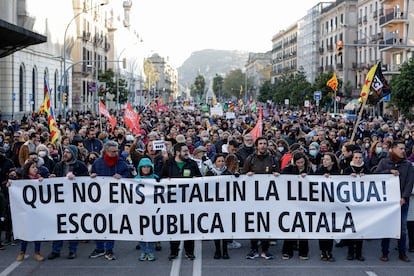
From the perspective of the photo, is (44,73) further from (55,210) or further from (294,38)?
(294,38)

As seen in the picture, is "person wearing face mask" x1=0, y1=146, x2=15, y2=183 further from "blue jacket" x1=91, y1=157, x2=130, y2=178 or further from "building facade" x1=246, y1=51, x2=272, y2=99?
"building facade" x1=246, y1=51, x2=272, y2=99

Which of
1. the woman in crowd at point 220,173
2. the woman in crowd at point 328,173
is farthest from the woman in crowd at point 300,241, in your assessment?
the woman in crowd at point 220,173

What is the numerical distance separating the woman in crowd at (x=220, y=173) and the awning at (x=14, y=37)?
18.6 meters

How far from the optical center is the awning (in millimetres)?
27625

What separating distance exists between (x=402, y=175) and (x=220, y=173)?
8.53 feet

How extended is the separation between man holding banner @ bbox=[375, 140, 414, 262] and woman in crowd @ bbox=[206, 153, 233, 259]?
2226mm

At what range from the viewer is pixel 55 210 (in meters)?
9.37

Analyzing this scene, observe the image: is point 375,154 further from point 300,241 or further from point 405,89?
point 405,89

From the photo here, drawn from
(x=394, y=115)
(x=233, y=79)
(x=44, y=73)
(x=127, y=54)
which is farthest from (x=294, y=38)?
(x=44, y=73)

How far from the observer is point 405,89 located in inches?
1565

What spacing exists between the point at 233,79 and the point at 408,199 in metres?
149

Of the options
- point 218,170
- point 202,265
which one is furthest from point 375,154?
point 202,265

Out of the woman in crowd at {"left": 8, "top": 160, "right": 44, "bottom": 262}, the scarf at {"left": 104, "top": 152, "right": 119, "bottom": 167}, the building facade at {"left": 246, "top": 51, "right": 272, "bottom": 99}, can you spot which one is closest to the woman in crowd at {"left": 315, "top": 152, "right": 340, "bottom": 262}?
the scarf at {"left": 104, "top": 152, "right": 119, "bottom": 167}

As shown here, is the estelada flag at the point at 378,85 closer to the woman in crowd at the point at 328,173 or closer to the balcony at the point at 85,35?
the woman in crowd at the point at 328,173
